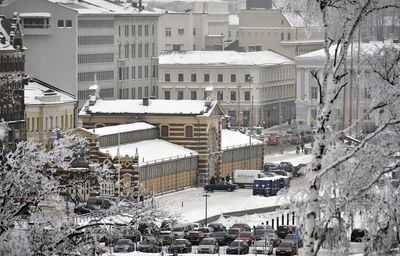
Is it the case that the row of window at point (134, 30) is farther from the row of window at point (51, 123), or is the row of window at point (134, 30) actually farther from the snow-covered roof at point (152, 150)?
the snow-covered roof at point (152, 150)

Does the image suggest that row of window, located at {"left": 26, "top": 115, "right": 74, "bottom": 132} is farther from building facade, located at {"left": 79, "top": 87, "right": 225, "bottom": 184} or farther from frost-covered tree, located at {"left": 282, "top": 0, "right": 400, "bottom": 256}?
frost-covered tree, located at {"left": 282, "top": 0, "right": 400, "bottom": 256}

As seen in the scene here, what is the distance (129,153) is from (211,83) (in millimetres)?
69177

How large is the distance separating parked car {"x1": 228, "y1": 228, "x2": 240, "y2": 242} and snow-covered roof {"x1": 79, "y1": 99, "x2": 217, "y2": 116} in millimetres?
28843

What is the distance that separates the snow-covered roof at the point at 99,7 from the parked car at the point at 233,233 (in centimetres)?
5809

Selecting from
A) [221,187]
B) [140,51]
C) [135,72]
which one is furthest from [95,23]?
[221,187]

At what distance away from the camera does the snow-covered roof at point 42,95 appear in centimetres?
10506

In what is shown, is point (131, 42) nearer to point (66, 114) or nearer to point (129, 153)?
point (66, 114)

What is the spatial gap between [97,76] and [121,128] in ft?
130

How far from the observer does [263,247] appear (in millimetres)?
69438

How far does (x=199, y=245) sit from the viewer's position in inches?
2729

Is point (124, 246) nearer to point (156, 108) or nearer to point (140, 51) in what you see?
point (156, 108)

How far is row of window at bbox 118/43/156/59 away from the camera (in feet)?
475

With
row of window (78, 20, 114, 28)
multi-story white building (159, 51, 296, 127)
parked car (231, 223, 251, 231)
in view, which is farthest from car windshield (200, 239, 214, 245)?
multi-story white building (159, 51, 296, 127)

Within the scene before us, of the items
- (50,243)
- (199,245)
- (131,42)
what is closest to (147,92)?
(131,42)
